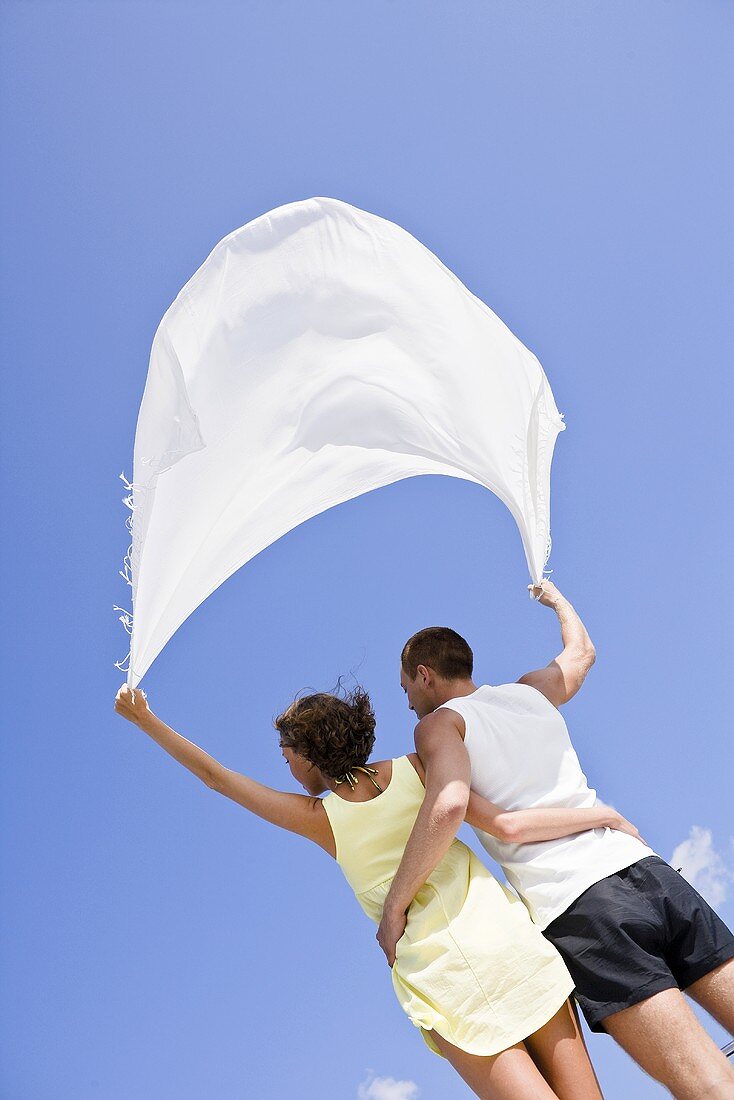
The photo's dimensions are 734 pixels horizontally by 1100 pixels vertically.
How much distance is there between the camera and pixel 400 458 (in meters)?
3.78

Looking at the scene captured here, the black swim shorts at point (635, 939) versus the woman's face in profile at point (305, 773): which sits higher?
the woman's face in profile at point (305, 773)

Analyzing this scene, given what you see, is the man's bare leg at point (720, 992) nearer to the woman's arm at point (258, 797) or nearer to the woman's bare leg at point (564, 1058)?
the woman's bare leg at point (564, 1058)

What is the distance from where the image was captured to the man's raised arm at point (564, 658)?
10.7 ft

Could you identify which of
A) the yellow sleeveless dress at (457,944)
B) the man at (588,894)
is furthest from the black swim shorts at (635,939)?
the yellow sleeveless dress at (457,944)

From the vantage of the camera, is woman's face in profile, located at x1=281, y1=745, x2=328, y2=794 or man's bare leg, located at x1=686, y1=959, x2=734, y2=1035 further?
woman's face in profile, located at x1=281, y1=745, x2=328, y2=794

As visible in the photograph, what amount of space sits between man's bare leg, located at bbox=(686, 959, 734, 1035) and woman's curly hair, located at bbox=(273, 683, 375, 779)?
1.17 metres

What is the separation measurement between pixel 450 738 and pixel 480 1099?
0.94m

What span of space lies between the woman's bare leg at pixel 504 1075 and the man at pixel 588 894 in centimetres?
27

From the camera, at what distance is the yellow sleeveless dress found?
2408 mm

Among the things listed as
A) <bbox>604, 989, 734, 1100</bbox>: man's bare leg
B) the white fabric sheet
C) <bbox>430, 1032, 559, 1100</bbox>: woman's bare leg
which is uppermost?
the white fabric sheet

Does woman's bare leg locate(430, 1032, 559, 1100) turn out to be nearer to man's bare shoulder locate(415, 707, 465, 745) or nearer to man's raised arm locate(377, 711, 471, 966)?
man's raised arm locate(377, 711, 471, 966)

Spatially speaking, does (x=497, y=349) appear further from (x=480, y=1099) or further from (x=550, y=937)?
(x=480, y=1099)

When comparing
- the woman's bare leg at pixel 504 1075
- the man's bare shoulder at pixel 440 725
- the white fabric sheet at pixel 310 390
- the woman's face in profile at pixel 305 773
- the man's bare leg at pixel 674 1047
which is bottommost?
the man's bare leg at pixel 674 1047

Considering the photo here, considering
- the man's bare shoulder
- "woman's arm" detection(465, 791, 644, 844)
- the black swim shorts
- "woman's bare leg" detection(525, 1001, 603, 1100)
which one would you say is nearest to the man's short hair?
the man's bare shoulder
